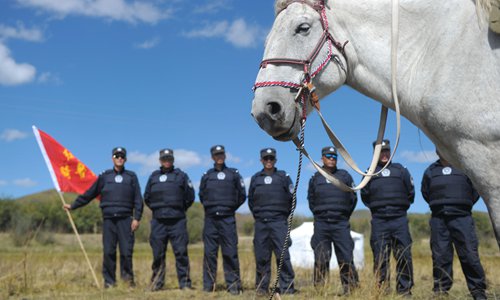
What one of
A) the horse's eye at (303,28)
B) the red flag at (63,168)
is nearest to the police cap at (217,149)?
the red flag at (63,168)

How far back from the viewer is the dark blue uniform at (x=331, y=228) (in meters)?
9.62

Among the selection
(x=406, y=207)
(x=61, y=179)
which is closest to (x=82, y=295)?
(x=61, y=179)

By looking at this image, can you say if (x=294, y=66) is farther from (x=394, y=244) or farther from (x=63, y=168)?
(x=63, y=168)

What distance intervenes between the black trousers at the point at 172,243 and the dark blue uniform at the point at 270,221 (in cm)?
158

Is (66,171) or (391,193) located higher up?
(66,171)

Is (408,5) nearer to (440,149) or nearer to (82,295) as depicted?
(440,149)

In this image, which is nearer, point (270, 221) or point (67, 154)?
point (270, 221)

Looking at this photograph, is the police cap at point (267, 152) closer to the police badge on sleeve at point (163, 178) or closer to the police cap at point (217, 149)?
the police cap at point (217, 149)

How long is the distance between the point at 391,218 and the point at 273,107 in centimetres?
697

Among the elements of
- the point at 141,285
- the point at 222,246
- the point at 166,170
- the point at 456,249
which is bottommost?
the point at 141,285

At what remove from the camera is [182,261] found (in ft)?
35.4

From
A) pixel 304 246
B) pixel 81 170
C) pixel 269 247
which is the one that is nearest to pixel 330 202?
pixel 269 247

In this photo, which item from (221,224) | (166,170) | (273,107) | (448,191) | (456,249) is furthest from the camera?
(166,170)

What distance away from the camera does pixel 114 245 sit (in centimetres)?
1118
